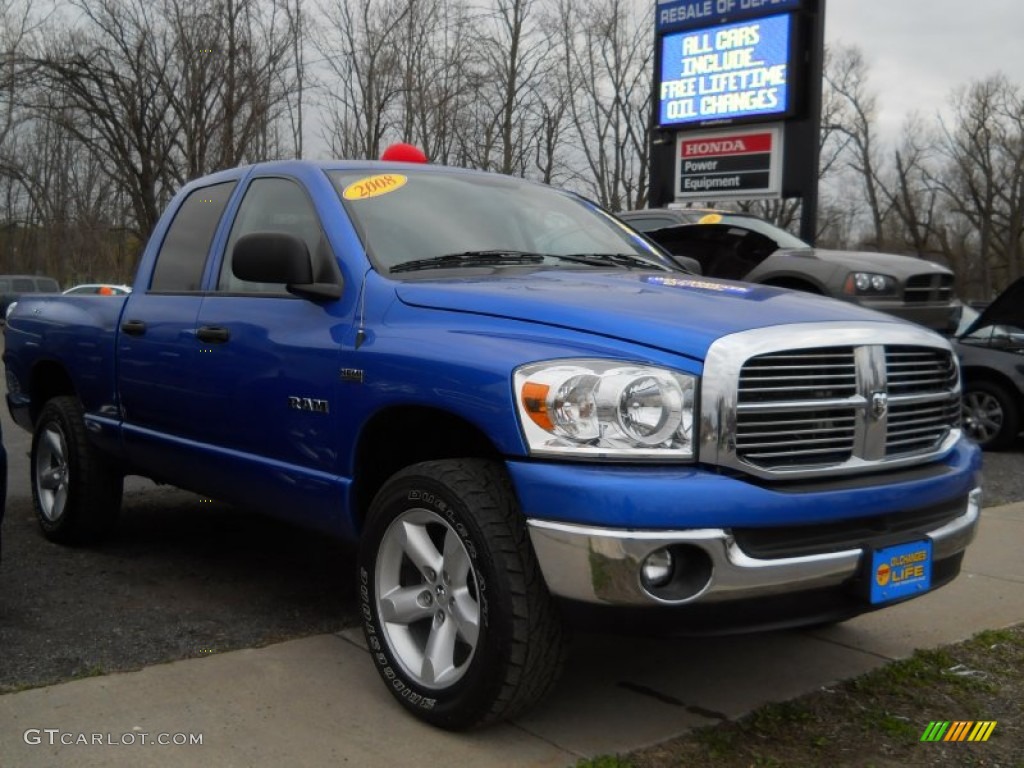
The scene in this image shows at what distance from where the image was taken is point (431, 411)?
3.59 m

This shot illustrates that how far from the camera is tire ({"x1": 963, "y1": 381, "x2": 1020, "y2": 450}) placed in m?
10.7

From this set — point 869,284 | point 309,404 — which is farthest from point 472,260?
point 869,284

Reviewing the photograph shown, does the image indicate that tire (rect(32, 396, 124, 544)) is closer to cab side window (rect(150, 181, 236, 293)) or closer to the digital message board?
cab side window (rect(150, 181, 236, 293))

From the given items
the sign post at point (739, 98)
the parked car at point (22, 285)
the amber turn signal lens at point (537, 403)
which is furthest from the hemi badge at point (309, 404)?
the parked car at point (22, 285)

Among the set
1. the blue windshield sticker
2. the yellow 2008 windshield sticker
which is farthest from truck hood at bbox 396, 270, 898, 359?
the yellow 2008 windshield sticker

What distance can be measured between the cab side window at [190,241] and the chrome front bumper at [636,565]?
2.54m

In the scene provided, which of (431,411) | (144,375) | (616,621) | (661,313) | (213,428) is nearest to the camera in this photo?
(616,621)

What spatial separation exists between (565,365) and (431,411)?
0.60 m

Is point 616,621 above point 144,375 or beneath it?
beneath

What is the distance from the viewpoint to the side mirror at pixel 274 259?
395 centimetres

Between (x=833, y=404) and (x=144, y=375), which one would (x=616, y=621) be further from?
(x=144, y=375)

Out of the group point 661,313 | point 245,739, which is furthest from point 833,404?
point 245,739

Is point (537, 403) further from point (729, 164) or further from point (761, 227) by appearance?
point (729, 164)

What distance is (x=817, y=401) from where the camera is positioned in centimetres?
323
